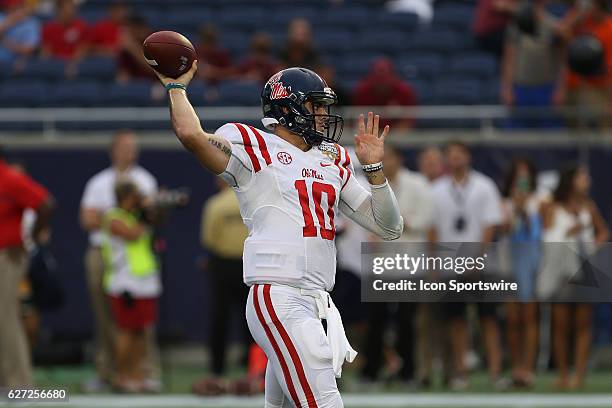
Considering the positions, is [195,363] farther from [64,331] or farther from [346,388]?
[346,388]

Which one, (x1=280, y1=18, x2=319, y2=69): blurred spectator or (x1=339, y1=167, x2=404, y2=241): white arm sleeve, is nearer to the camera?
(x1=339, y1=167, x2=404, y2=241): white arm sleeve

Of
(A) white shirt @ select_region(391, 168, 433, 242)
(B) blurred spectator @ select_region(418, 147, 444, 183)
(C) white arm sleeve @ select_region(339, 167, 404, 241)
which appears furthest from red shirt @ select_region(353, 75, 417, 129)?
(C) white arm sleeve @ select_region(339, 167, 404, 241)

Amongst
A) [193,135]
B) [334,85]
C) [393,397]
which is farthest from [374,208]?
[334,85]

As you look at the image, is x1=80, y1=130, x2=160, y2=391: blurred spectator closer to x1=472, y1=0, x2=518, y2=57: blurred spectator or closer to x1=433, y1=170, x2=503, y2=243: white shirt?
x1=433, y1=170, x2=503, y2=243: white shirt

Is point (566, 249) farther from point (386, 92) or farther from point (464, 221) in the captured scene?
point (386, 92)

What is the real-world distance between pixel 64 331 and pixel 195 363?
45.7 inches

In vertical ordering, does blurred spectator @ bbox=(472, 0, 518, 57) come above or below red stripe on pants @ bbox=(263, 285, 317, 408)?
above

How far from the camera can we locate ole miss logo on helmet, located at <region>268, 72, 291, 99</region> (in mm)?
5555

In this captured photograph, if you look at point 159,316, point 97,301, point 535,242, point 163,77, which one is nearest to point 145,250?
point 97,301

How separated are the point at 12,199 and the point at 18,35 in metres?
4.74

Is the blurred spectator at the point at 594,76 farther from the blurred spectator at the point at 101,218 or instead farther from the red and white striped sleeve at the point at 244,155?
the red and white striped sleeve at the point at 244,155

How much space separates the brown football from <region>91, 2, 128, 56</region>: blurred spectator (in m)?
8.35

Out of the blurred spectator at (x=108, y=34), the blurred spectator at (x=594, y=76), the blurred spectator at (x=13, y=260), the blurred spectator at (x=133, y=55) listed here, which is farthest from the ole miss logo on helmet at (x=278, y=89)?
the blurred spectator at (x=108, y=34)

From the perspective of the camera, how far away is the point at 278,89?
5.58 meters
